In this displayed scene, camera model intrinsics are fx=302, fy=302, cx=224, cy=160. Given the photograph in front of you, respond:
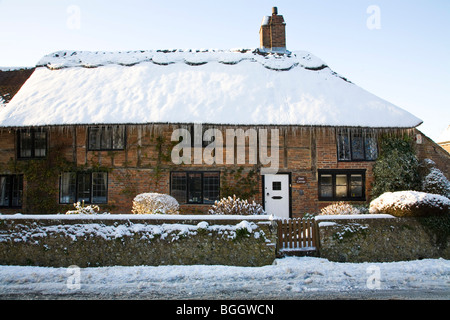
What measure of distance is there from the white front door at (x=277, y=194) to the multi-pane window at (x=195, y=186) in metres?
1.95

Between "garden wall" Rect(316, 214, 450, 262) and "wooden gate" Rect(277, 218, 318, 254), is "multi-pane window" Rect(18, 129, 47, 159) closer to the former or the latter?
"wooden gate" Rect(277, 218, 318, 254)

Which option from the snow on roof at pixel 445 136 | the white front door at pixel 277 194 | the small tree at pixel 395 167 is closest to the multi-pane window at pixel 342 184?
the small tree at pixel 395 167

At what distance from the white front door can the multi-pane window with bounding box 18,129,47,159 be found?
916 centimetres

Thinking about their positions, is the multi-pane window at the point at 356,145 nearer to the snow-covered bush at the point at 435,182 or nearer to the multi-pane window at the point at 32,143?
the snow-covered bush at the point at 435,182

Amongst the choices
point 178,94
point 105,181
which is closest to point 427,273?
point 178,94

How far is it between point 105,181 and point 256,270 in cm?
Result: 794

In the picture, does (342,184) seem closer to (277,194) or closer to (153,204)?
(277,194)

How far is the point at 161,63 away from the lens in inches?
560

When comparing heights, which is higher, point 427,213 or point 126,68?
point 126,68

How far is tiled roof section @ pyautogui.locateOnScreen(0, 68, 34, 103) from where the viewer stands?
1410 cm

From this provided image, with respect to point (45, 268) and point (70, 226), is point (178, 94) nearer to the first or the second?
point (70, 226)

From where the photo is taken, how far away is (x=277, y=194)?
38.6 feet

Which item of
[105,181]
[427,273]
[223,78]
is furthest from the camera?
[223,78]

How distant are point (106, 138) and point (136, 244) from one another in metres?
6.61
